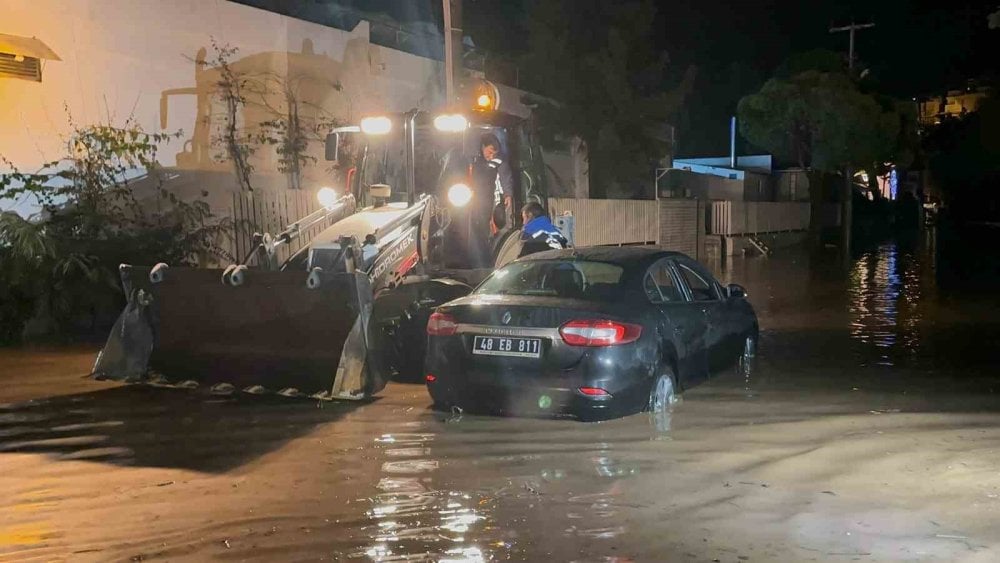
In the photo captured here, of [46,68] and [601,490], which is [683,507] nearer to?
[601,490]

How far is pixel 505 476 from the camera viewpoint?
6656mm

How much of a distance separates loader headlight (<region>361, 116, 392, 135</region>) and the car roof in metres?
3.48

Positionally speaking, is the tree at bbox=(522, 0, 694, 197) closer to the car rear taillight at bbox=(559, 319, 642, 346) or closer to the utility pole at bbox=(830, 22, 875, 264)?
the utility pole at bbox=(830, 22, 875, 264)

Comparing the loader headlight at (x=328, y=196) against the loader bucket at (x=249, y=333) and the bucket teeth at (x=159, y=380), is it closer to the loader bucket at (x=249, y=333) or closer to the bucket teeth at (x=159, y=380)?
the loader bucket at (x=249, y=333)

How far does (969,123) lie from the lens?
63219 millimetres

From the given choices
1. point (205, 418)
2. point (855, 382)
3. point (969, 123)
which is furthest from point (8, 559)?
point (969, 123)

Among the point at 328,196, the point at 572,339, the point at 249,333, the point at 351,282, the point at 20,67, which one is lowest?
the point at 249,333

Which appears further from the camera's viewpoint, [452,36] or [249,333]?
[452,36]

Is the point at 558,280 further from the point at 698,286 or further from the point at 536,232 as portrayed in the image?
the point at 536,232

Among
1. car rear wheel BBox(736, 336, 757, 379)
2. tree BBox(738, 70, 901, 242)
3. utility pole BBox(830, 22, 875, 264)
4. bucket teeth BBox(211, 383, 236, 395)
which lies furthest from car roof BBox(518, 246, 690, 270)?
tree BBox(738, 70, 901, 242)

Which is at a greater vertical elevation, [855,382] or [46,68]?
[46,68]

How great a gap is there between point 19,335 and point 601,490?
9.70 m

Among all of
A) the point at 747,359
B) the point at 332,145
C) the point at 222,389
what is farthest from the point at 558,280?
the point at 332,145

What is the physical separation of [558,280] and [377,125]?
13.8 ft
